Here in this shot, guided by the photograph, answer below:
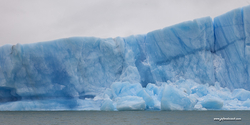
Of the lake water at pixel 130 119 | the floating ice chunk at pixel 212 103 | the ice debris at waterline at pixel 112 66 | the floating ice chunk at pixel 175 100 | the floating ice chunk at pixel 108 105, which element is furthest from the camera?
the ice debris at waterline at pixel 112 66

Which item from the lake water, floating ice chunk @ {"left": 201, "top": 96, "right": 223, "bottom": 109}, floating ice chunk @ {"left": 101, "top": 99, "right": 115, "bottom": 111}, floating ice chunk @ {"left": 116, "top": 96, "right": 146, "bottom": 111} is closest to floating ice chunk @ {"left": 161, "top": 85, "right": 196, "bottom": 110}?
floating ice chunk @ {"left": 201, "top": 96, "right": 223, "bottom": 109}

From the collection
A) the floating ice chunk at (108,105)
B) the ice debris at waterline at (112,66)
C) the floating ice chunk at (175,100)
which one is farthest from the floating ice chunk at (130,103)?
the ice debris at waterline at (112,66)

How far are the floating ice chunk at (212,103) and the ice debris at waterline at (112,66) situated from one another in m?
1.20

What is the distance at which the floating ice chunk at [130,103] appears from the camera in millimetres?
13141

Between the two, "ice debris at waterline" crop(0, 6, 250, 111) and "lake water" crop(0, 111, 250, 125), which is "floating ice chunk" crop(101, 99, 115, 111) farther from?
"lake water" crop(0, 111, 250, 125)

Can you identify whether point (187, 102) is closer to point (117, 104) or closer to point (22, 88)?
point (117, 104)

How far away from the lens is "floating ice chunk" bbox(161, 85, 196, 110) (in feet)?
42.1

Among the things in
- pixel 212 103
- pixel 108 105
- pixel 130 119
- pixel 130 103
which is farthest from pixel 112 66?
pixel 130 119

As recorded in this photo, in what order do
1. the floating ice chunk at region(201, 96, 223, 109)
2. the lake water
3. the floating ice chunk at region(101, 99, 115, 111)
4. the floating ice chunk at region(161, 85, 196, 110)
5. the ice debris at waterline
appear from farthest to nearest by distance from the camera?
the ice debris at waterline
the floating ice chunk at region(101, 99, 115, 111)
the floating ice chunk at region(201, 96, 223, 109)
the floating ice chunk at region(161, 85, 196, 110)
the lake water

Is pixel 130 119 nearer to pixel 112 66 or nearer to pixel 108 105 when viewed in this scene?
pixel 108 105

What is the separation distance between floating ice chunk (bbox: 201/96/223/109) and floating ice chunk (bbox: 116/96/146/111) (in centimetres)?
297

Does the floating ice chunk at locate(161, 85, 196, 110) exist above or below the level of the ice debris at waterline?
below

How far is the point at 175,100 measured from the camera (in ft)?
42.7

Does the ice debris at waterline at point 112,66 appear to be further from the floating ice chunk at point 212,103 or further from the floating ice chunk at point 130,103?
the floating ice chunk at point 130,103
